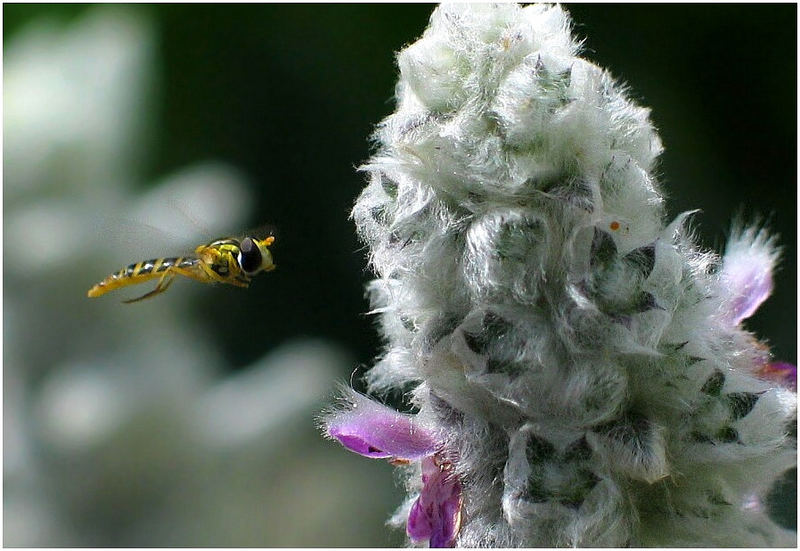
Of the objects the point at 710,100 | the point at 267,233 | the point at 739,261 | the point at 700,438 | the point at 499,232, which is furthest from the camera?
the point at 710,100

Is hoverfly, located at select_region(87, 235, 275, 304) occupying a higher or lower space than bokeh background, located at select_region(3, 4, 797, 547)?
higher

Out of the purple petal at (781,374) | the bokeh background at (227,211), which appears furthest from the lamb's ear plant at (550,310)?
the bokeh background at (227,211)

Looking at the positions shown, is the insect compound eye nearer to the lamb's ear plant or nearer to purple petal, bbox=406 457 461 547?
the lamb's ear plant

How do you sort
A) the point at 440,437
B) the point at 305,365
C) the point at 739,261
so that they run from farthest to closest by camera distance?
the point at 305,365 → the point at 739,261 → the point at 440,437

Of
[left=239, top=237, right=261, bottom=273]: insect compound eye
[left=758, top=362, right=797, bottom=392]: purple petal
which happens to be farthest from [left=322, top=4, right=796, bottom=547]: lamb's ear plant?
[left=239, top=237, right=261, bottom=273]: insect compound eye

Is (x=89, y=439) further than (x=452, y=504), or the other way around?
(x=89, y=439)

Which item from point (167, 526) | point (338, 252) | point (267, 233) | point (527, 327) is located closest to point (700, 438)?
point (527, 327)

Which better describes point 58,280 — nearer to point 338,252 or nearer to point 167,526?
point 167,526
